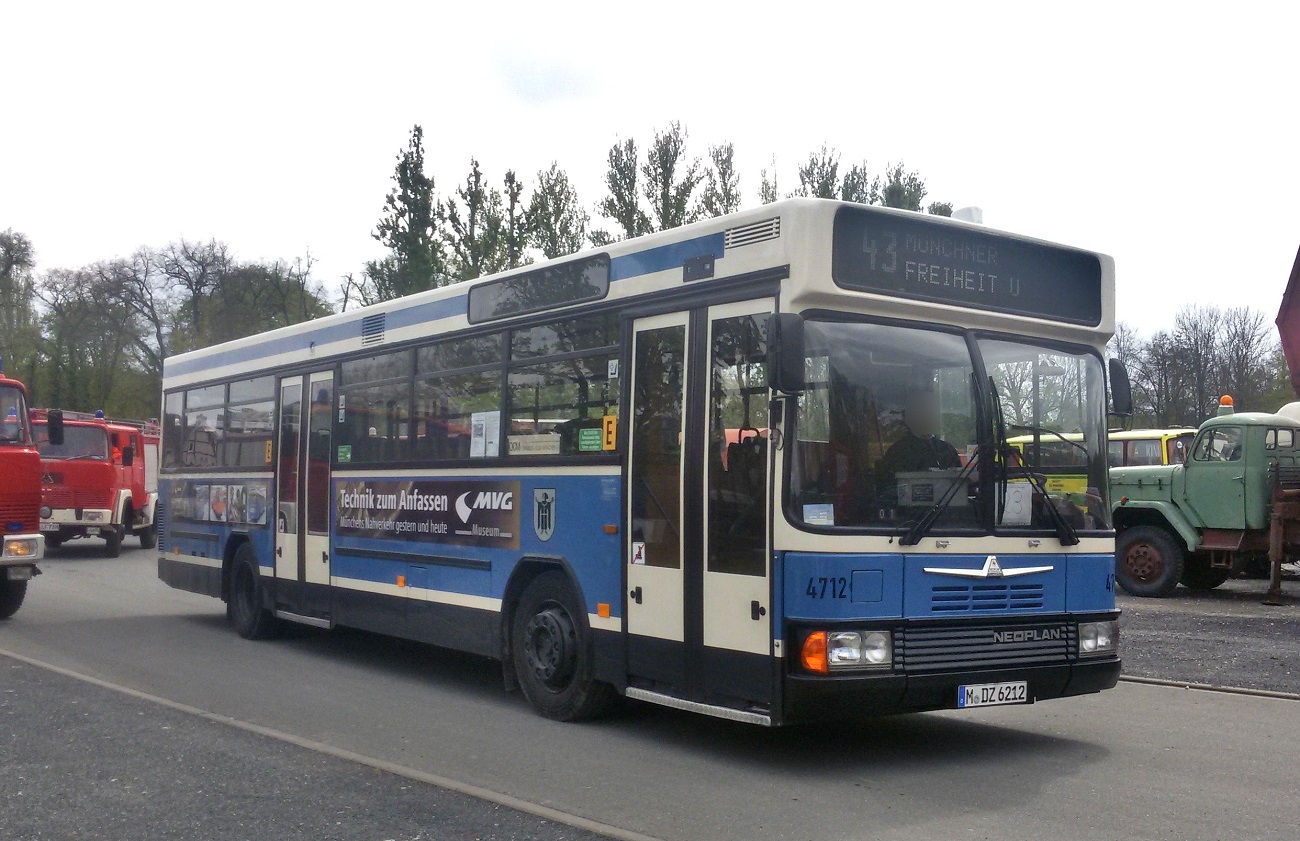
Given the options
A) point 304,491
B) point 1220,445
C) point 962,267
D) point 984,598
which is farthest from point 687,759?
point 1220,445

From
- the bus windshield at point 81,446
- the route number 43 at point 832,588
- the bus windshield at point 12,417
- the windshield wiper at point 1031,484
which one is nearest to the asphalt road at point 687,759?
the route number 43 at point 832,588

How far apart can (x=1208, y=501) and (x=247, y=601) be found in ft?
41.7

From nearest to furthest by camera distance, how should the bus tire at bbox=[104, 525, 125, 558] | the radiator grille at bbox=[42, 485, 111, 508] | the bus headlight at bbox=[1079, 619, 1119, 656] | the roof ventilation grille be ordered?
1. the bus headlight at bbox=[1079, 619, 1119, 656]
2. the roof ventilation grille
3. the radiator grille at bbox=[42, 485, 111, 508]
4. the bus tire at bbox=[104, 525, 125, 558]

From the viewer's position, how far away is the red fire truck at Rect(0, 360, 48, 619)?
14273 mm

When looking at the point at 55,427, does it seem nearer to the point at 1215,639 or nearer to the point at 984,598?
the point at 984,598

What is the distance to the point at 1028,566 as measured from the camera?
742 centimetres

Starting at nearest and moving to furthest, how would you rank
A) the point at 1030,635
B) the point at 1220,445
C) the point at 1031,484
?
the point at 1030,635 → the point at 1031,484 → the point at 1220,445

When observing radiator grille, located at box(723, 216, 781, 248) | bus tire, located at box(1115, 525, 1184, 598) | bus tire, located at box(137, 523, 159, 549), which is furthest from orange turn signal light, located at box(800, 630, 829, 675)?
bus tire, located at box(137, 523, 159, 549)

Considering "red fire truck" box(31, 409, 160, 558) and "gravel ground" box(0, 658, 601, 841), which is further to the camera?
"red fire truck" box(31, 409, 160, 558)

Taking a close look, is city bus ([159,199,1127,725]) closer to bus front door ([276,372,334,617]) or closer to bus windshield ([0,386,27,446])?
bus front door ([276,372,334,617])

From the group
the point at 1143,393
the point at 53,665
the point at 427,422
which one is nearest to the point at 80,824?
the point at 427,422

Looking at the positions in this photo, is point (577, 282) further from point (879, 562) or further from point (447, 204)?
point (447, 204)

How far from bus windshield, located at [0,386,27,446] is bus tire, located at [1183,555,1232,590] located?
51.4 ft

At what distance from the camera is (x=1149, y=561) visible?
1825cm
